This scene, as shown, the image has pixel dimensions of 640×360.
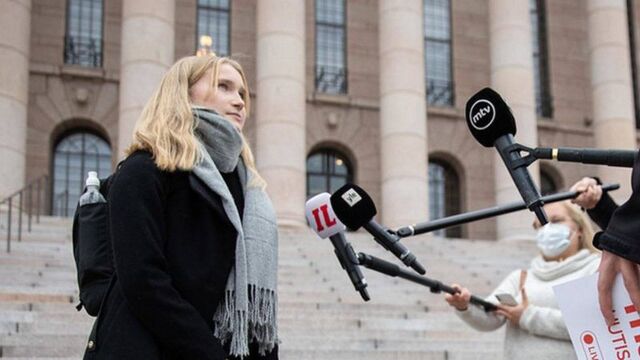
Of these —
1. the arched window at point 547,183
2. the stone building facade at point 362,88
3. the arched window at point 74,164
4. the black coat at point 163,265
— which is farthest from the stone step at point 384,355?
the arched window at point 547,183

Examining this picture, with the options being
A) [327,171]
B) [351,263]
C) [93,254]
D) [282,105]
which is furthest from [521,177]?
[327,171]

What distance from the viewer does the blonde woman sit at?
342cm

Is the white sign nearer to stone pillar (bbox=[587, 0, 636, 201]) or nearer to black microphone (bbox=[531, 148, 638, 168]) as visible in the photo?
black microphone (bbox=[531, 148, 638, 168])

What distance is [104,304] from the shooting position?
11.8ft

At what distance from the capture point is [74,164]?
97.3 feet

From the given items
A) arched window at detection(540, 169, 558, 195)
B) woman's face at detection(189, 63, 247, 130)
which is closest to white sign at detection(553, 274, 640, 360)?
woman's face at detection(189, 63, 247, 130)

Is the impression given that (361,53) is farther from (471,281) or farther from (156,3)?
(471,281)

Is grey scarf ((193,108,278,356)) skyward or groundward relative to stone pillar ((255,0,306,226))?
groundward

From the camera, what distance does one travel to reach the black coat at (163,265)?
11.2 feet

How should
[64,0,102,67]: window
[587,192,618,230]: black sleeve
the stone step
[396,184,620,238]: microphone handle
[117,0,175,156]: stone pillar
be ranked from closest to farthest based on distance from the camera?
[396,184,620,238]: microphone handle < [587,192,618,230]: black sleeve < the stone step < [117,0,175,156]: stone pillar < [64,0,102,67]: window

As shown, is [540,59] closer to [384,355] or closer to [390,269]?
[384,355]

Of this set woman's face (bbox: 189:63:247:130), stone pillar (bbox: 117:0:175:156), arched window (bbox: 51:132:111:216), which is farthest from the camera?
arched window (bbox: 51:132:111:216)

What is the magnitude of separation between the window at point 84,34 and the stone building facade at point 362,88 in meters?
0.18

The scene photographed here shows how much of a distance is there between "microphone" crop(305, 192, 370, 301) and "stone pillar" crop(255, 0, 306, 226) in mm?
19960
